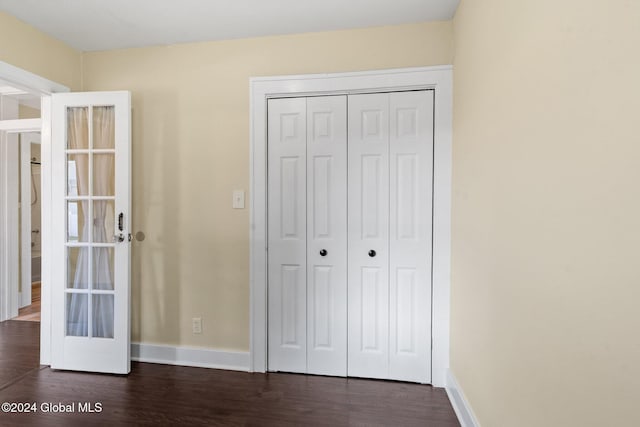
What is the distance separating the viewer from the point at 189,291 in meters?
2.62

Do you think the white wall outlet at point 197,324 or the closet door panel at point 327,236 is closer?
the closet door panel at point 327,236

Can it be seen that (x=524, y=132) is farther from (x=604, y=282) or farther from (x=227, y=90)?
(x=227, y=90)

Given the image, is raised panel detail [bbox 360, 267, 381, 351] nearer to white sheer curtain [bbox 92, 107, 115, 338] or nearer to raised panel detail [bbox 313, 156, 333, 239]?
raised panel detail [bbox 313, 156, 333, 239]

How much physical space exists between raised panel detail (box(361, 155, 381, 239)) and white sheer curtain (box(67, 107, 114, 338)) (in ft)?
6.45

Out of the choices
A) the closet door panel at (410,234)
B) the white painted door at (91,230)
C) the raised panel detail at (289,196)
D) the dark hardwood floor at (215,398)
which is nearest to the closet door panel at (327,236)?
the raised panel detail at (289,196)

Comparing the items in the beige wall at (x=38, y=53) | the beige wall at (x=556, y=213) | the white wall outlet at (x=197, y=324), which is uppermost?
the beige wall at (x=38, y=53)

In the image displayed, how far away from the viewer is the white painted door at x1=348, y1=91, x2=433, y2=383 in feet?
7.57

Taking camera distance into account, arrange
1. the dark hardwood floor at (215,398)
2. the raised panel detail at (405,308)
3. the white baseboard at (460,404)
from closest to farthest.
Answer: the white baseboard at (460,404) < the dark hardwood floor at (215,398) < the raised panel detail at (405,308)

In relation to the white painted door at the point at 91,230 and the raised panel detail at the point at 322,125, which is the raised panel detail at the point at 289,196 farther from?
the white painted door at the point at 91,230

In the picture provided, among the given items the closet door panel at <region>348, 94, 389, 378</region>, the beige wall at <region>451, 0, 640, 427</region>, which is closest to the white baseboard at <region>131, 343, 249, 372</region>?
the closet door panel at <region>348, 94, 389, 378</region>

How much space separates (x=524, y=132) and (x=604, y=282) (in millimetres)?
615

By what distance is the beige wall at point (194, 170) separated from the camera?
8.24 feet

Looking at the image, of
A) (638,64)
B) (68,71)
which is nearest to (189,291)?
(68,71)

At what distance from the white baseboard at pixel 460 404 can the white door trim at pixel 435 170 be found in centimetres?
12
